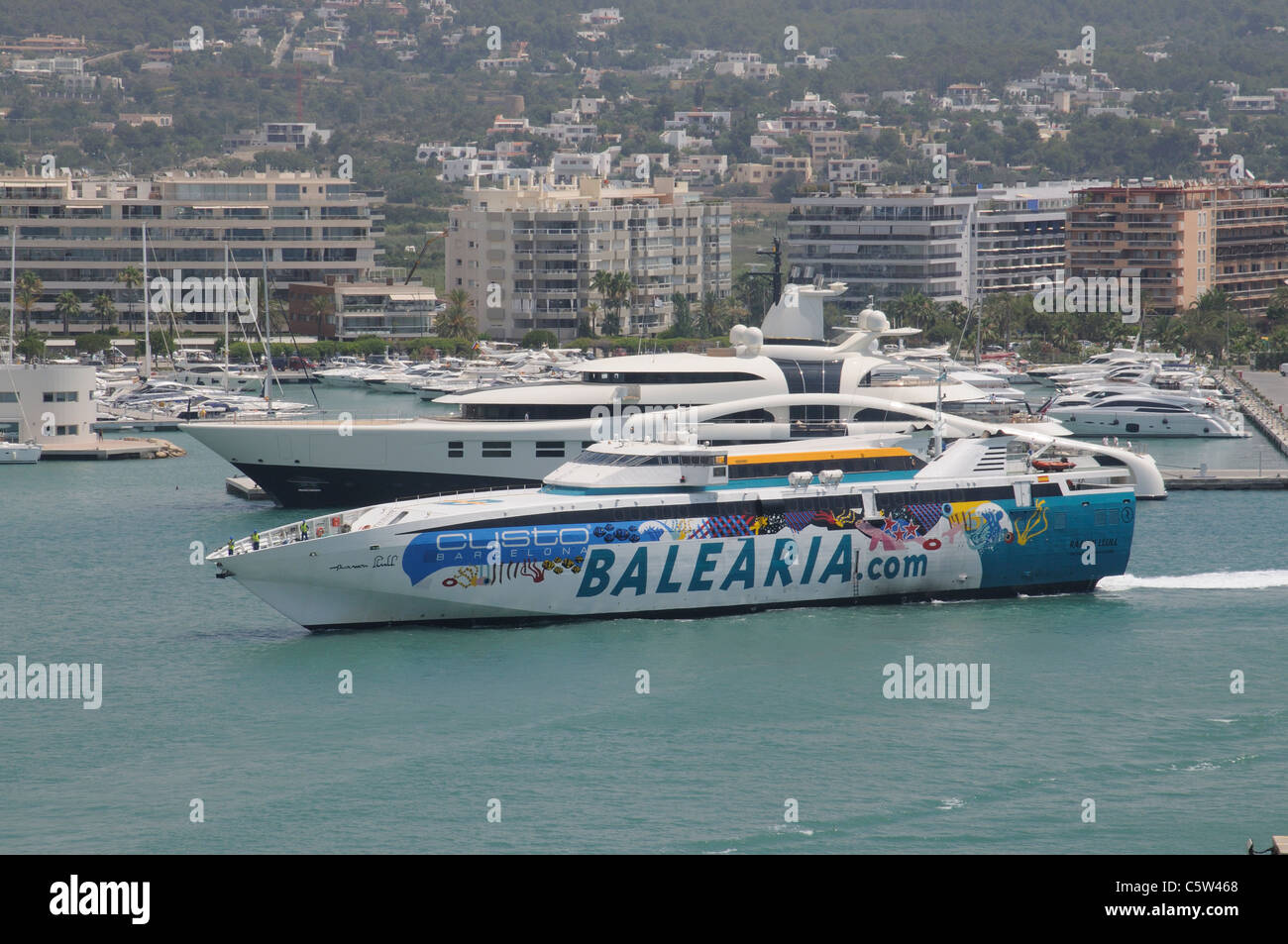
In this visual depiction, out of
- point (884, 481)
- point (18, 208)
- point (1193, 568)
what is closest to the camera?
point (884, 481)

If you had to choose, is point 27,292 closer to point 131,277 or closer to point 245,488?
point 131,277

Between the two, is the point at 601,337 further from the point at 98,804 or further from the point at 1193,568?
the point at 98,804

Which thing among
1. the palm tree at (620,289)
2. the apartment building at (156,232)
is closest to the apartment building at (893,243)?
the palm tree at (620,289)

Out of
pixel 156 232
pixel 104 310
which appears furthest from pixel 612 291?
pixel 104 310

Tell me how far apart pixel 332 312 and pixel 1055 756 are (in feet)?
342

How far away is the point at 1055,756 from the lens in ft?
97.4

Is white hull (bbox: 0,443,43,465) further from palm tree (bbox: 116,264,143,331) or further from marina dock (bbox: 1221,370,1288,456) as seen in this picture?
palm tree (bbox: 116,264,143,331)

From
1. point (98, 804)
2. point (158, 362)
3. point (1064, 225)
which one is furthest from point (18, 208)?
point (98, 804)

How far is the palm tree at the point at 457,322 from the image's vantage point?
127m

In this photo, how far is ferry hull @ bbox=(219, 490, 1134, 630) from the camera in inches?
1480

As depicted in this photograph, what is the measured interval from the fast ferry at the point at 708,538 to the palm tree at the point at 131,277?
87.7m

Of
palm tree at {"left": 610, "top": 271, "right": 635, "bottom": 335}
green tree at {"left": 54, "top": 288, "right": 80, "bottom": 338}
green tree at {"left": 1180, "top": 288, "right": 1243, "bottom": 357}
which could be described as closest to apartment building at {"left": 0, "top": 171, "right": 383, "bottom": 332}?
green tree at {"left": 54, "top": 288, "right": 80, "bottom": 338}

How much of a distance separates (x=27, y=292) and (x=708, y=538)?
310 ft

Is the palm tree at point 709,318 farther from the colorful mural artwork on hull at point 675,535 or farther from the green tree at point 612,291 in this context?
the colorful mural artwork on hull at point 675,535
